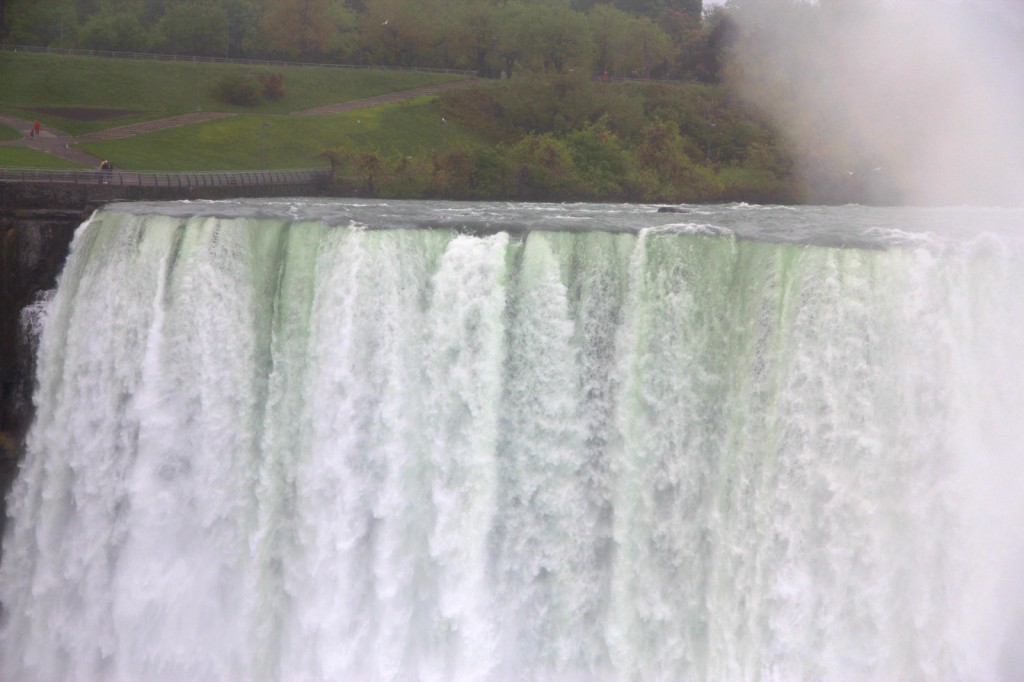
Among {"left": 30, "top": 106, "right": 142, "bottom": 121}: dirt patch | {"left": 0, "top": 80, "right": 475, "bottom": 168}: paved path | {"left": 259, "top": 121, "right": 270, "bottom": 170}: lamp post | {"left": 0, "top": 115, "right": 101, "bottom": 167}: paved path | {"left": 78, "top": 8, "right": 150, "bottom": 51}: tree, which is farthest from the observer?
{"left": 78, "top": 8, "right": 150, "bottom": 51}: tree

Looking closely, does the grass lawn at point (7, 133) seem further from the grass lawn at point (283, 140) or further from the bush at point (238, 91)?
the bush at point (238, 91)

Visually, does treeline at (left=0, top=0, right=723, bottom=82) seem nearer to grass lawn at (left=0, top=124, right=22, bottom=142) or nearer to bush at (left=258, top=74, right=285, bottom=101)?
bush at (left=258, top=74, right=285, bottom=101)

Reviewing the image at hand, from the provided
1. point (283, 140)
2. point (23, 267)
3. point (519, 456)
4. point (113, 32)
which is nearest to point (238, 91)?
point (283, 140)

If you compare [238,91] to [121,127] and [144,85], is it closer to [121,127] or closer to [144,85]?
[144,85]

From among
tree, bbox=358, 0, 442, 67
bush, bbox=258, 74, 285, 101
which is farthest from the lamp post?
tree, bbox=358, 0, 442, 67

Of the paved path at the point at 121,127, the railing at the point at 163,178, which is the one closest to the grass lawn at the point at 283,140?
the paved path at the point at 121,127

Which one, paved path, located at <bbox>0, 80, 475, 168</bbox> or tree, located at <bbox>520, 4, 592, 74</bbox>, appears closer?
paved path, located at <bbox>0, 80, 475, 168</bbox>

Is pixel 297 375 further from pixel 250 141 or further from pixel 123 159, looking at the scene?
pixel 250 141
